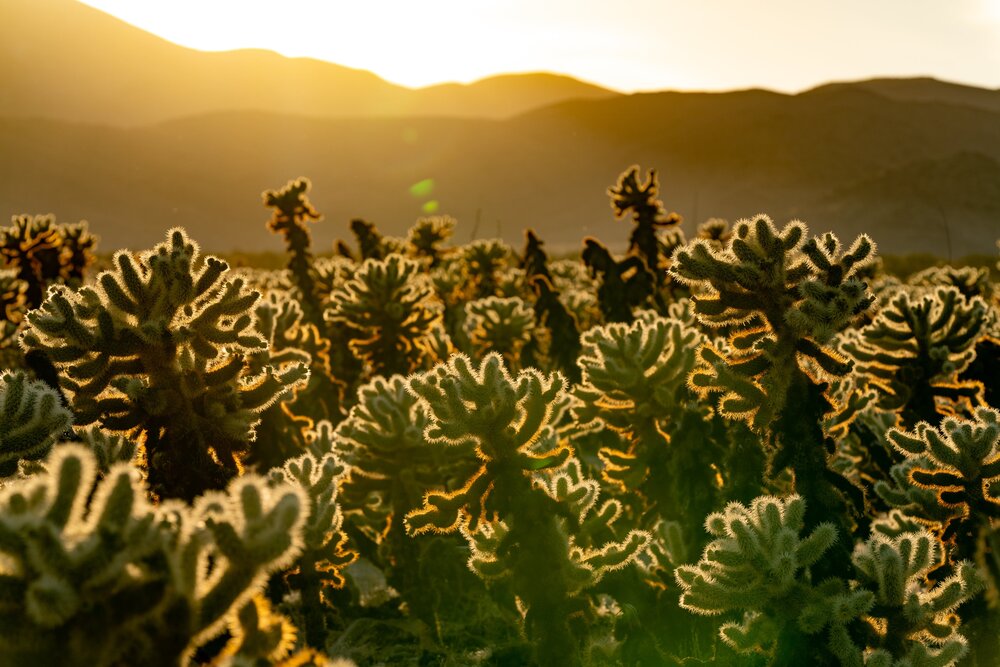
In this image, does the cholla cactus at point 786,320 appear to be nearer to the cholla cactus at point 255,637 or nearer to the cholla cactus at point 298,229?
the cholla cactus at point 255,637

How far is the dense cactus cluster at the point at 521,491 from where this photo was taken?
1.49m

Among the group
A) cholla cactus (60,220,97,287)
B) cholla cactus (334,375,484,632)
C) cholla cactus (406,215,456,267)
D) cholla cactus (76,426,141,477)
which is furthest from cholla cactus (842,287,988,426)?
cholla cactus (406,215,456,267)

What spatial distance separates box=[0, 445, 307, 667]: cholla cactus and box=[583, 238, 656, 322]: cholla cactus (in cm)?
618

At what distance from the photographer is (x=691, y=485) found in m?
3.83

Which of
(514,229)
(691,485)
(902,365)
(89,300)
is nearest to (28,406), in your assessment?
(89,300)

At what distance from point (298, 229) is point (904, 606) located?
769 cm

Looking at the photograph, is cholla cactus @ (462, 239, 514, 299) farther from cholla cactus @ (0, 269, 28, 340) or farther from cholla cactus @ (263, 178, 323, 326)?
cholla cactus @ (0, 269, 28, 340)

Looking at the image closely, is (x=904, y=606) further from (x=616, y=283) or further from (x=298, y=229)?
(x=298, y=229)

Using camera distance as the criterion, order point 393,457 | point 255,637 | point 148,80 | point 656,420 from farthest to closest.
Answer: point 148,80
point 393,457
point 656,420
point 255,637

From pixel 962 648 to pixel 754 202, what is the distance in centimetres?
11000

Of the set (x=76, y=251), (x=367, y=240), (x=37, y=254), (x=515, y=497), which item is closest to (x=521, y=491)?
(x=515, y=497)

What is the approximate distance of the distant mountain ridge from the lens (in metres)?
131

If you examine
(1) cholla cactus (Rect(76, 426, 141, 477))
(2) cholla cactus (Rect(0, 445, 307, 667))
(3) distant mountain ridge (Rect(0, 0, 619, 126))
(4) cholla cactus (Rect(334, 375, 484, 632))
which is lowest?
(4) cholla cactus (Rect(334, 375, 484, 632))

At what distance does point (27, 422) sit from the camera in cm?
294
